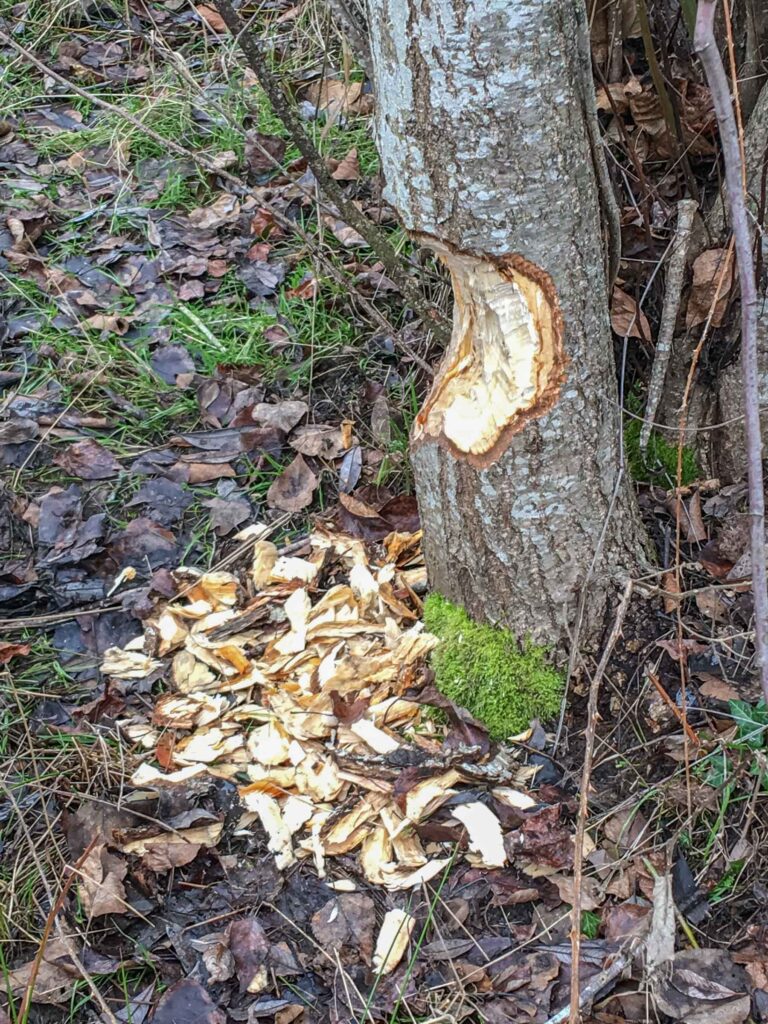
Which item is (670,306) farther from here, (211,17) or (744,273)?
(211,17)

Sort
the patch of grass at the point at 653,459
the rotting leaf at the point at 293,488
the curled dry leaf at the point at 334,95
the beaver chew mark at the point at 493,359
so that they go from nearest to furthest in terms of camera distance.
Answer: the beaver chew mark at the point at 493,359
the patch of grass at the point at 653,459
the rotting leaf at the point at 293,488
the curled dry leaf at the point at 334,95

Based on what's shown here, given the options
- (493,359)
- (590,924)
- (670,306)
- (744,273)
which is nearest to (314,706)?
(590,924)

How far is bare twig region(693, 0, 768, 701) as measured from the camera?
3.19 feet

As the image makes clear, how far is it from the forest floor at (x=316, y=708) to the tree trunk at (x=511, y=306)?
0.22m

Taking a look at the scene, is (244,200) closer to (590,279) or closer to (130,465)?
(130,465)

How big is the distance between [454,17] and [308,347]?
1796mm

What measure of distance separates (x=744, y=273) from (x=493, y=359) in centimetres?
94

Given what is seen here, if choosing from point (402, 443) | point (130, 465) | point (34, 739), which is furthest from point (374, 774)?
point (130, 465)

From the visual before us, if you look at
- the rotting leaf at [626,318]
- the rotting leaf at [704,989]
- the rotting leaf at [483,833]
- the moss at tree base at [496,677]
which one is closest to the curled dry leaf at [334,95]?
the rotting leaf at [626,318]

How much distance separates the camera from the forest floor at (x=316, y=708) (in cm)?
194

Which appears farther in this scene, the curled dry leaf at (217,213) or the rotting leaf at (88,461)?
the curled dry leaf at (217,213)

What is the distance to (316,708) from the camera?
2314 millimetres

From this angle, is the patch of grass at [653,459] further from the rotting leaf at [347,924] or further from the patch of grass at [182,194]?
the patch of grass at [182,194]

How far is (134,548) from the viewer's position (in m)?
2.89
